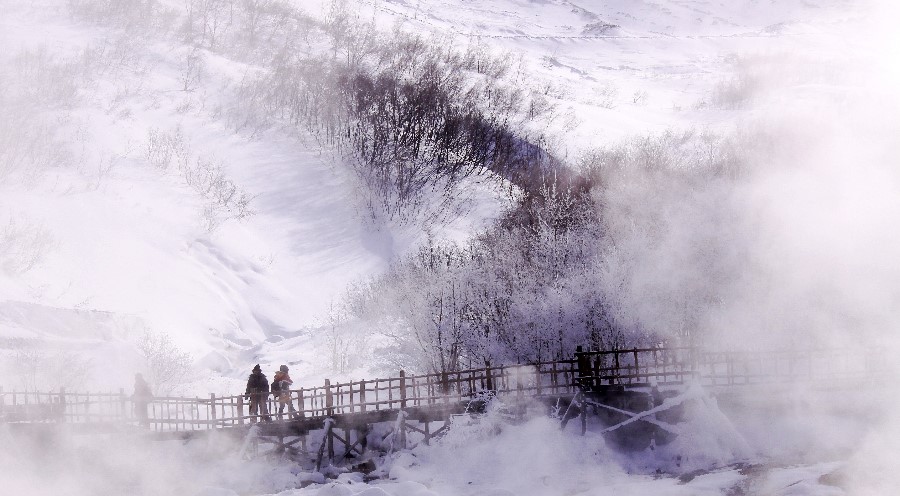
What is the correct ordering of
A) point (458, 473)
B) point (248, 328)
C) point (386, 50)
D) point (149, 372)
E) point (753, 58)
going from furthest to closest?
1. point (753, 58)
2. point (386, 50)
3. point (248, 328)
4. point (149, 372)
5. point (458, 473)

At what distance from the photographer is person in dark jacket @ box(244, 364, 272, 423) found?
28.3 meters

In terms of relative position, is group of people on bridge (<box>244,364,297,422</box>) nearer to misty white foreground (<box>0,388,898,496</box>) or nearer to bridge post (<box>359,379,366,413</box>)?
misty white foreground (<box>0,388,898,496</box>)

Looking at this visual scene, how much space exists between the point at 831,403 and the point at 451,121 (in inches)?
2168

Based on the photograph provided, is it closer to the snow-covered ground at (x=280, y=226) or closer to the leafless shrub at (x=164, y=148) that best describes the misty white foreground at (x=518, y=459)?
the snow-covered ground at (x=280, y=226)

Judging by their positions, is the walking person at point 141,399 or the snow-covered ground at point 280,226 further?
the walking person at point 141,399

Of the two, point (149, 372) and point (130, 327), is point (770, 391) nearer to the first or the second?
point (149, 372)

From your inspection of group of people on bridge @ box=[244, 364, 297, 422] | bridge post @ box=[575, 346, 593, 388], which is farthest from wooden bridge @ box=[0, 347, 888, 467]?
group of people on bridge @ box=[244, 364, 297, 422]

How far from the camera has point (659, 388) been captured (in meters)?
28.2

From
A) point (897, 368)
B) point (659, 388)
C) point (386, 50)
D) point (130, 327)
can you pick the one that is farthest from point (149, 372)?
point (386, 50)

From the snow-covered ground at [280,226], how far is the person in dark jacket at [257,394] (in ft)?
5.37

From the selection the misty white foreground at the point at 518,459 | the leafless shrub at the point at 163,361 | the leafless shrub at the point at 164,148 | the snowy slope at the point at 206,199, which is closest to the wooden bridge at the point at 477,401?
the misty white foreground at the point at 518,459

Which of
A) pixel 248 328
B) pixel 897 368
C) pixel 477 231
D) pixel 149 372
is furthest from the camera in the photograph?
pixel 477 231

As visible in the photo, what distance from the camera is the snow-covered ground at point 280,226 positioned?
88.2 ft

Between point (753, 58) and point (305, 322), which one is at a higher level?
point (753, 58)
